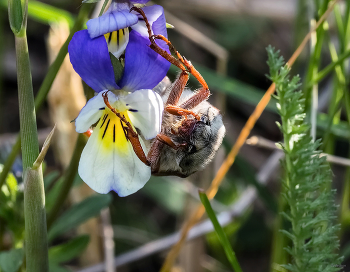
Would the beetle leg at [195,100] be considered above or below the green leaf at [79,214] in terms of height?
above

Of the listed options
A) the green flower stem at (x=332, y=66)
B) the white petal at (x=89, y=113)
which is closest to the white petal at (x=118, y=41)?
the white petal at (x=89, y=113)

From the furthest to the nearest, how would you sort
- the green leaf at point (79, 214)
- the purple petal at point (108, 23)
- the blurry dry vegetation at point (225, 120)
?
the blurry dry vegetation at point (225, 120)
the green leaf at point (79, 214)
the purple petal at point (108, 23)

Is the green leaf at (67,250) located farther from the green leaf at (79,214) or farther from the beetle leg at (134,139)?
the beetle leg at (134,139)

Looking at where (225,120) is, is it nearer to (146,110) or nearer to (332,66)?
(332,66)

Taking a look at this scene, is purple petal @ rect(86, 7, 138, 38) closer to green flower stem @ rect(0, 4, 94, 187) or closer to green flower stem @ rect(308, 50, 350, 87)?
green flower stem @ rect(0, 4, 94, 187)

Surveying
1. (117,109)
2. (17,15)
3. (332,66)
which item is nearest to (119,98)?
(117,109)

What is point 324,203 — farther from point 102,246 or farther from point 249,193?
point 102,246

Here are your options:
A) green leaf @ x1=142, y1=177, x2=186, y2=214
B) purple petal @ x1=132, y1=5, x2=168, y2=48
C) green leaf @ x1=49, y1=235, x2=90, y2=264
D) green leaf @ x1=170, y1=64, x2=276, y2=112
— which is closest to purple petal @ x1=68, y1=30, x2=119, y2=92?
purple petal @ x1=132, y1=5, x2=168, y2=48
